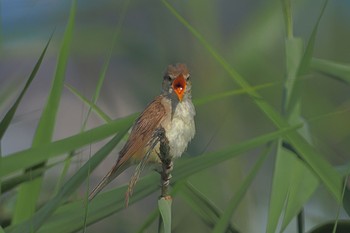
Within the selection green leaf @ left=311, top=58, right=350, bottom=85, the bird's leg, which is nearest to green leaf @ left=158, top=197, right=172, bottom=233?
the bird's leg

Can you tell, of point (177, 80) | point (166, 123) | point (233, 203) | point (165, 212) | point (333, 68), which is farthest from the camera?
point (166, 123)

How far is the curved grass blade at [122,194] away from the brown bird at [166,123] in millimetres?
78

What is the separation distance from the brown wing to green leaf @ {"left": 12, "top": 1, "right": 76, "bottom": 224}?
14cm

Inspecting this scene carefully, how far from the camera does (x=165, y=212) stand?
907 mm

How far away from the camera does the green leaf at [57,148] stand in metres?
1.10

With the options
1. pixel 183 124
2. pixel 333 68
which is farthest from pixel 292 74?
pixel 183 124

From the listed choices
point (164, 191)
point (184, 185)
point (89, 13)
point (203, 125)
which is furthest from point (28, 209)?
point (89, 13)

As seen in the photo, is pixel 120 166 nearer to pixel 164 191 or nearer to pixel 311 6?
pixel 164 191

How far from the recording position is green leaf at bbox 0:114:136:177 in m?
1.10

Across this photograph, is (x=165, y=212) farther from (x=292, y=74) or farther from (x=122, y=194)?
(x=292, y=74)

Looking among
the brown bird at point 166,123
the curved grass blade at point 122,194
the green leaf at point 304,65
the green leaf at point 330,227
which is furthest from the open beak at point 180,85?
the green leaf at point 330,227

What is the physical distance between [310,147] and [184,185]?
0.22 meters

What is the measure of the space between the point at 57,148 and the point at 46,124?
0.81ft

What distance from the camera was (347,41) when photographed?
2223mm
